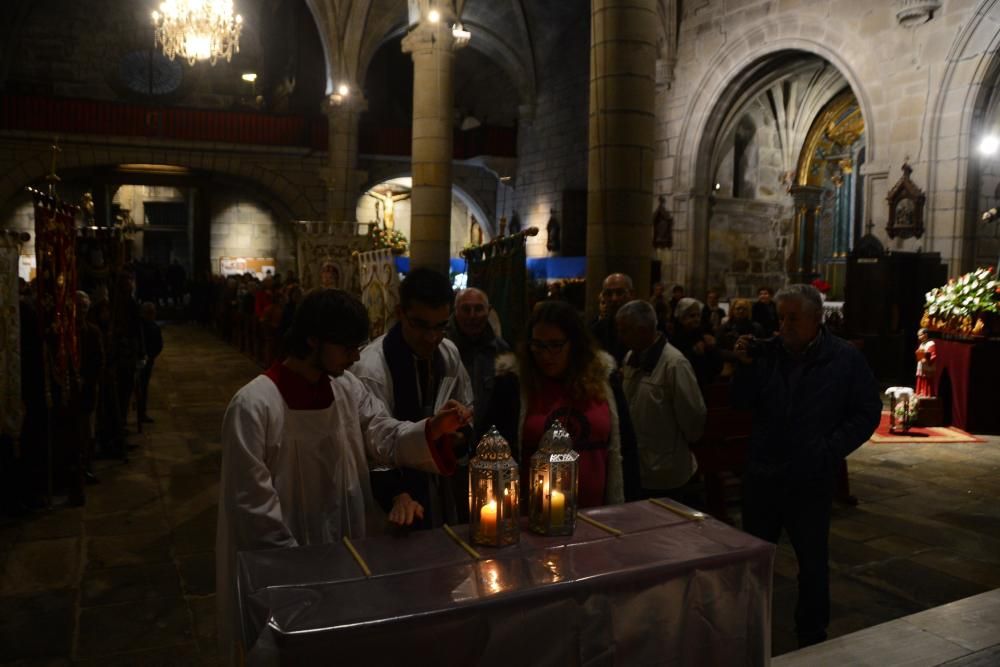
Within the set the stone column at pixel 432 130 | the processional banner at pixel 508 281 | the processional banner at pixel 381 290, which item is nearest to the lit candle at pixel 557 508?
the processional banner at pixel 508 281

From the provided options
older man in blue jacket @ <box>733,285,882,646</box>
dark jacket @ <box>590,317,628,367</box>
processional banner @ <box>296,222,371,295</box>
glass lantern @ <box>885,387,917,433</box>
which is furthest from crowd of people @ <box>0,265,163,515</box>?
glass lantern @ <box>885,387,917,433</box>

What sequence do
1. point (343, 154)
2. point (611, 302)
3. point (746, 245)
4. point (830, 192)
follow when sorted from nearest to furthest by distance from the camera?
point (611, 302) → point (746, 245) → point (343, 154) → point (830, 192)

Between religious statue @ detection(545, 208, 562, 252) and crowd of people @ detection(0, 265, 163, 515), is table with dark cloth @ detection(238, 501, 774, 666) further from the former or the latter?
religious statue @ detection(545, 208, 562, 252)

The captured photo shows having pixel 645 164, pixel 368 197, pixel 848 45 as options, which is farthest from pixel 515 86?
pixel 645 164

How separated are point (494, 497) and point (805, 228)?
16.3 meters

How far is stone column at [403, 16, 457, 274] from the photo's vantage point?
9477mm

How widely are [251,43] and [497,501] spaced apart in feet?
72.6

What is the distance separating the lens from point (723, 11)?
532 inches

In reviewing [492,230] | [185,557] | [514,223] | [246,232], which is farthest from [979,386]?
[246,232]

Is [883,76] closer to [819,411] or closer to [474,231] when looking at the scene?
[819,411]

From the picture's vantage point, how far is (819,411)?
304cm

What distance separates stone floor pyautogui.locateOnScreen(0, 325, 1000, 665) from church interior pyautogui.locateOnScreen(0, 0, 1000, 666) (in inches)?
0.9

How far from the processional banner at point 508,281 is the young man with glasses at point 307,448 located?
4.32 m

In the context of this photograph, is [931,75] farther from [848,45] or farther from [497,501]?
[497,501]
